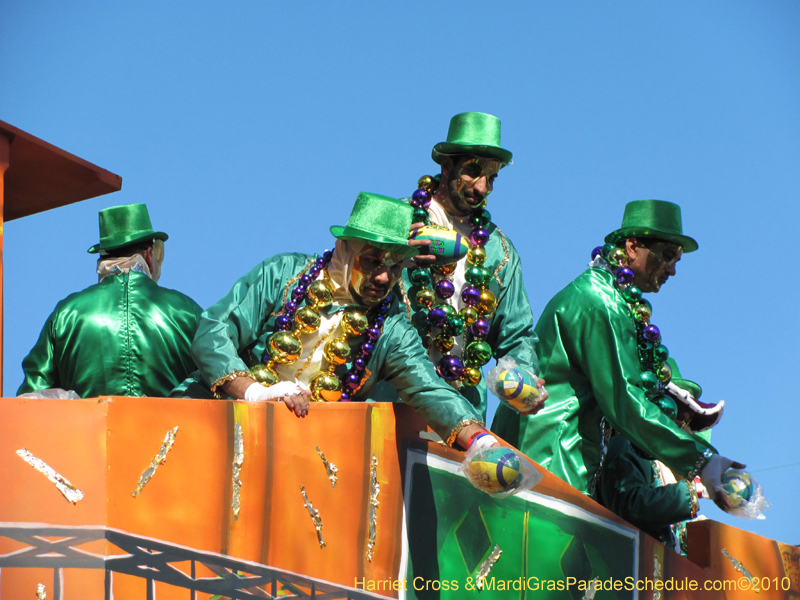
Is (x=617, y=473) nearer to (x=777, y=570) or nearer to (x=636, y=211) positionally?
(x=777, y=570)

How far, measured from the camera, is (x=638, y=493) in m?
5.71

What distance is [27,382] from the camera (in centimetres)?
525

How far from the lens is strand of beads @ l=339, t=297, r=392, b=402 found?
5.04 metres

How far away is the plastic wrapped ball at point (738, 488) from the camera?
5086mm

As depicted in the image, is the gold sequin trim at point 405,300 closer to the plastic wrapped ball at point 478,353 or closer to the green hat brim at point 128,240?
the plastic wrapped ball at point 478,353

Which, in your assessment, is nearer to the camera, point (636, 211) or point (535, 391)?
point (535, 391)

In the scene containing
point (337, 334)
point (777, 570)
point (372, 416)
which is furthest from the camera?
point (777, 570)

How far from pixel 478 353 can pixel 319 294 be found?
0.99 meters

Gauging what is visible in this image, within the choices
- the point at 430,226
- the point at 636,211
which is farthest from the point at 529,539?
the point at 636,211

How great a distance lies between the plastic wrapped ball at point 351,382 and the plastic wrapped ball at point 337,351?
0.07 m

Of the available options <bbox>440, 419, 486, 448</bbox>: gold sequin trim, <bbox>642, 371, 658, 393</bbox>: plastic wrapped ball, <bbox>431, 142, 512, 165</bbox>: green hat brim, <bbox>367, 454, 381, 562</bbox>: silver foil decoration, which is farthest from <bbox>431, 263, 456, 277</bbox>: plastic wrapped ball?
<bbox>367, 454, 381, 562</bbox>: silver foil decoration

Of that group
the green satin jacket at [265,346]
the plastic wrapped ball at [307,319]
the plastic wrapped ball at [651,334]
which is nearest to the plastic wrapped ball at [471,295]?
the green satin jacket at [265,346]

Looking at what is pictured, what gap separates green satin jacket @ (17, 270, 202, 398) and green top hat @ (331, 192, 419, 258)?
0.90 m

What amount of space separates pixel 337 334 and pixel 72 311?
1164 mm
